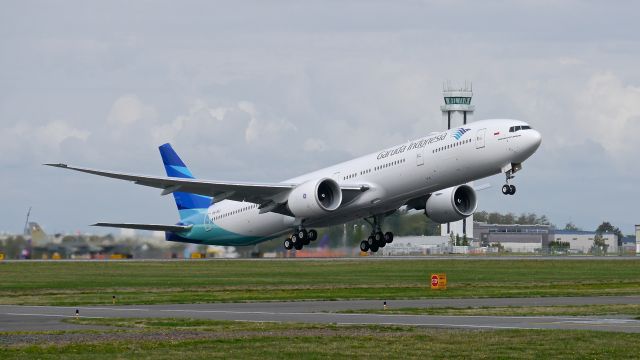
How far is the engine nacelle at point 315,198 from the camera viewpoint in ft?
177

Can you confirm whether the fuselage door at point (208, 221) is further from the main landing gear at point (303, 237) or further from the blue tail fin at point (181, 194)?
the main landing gear at point (303, 237)

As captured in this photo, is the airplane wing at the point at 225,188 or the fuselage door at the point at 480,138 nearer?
the fuselage door at the point at 480,138

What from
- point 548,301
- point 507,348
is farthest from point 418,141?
point 507,348

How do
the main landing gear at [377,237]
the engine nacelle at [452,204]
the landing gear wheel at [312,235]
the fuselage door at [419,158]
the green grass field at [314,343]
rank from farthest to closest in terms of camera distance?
the main landing gear at [377,237], the engine nacelle at [452,204], the landing gear wheel at [312,235], the fuselage door at [419,158], the green grass field at [314,343]

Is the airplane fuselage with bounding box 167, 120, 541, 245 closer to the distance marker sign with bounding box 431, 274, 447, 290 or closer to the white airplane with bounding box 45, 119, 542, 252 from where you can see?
the white airplane with bounding box 45, 119, 542, 252

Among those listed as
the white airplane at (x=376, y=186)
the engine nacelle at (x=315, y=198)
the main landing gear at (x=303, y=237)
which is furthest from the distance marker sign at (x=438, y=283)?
the main landing gear at (x=303, y=237)

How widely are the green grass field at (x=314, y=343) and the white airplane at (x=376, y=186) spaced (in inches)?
887

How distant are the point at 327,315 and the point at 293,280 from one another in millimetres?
22163

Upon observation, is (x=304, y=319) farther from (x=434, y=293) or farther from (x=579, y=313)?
(x=434, y=293)

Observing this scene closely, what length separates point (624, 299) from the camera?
3875 cm

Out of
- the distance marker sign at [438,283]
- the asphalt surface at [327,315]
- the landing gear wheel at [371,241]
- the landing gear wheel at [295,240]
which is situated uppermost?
the landing gear wheel at [371,241]

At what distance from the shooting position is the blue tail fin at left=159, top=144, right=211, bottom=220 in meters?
71.2

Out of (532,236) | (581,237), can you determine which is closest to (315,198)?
(532,236)

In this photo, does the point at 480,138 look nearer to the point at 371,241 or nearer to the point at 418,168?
the point at 418,168
